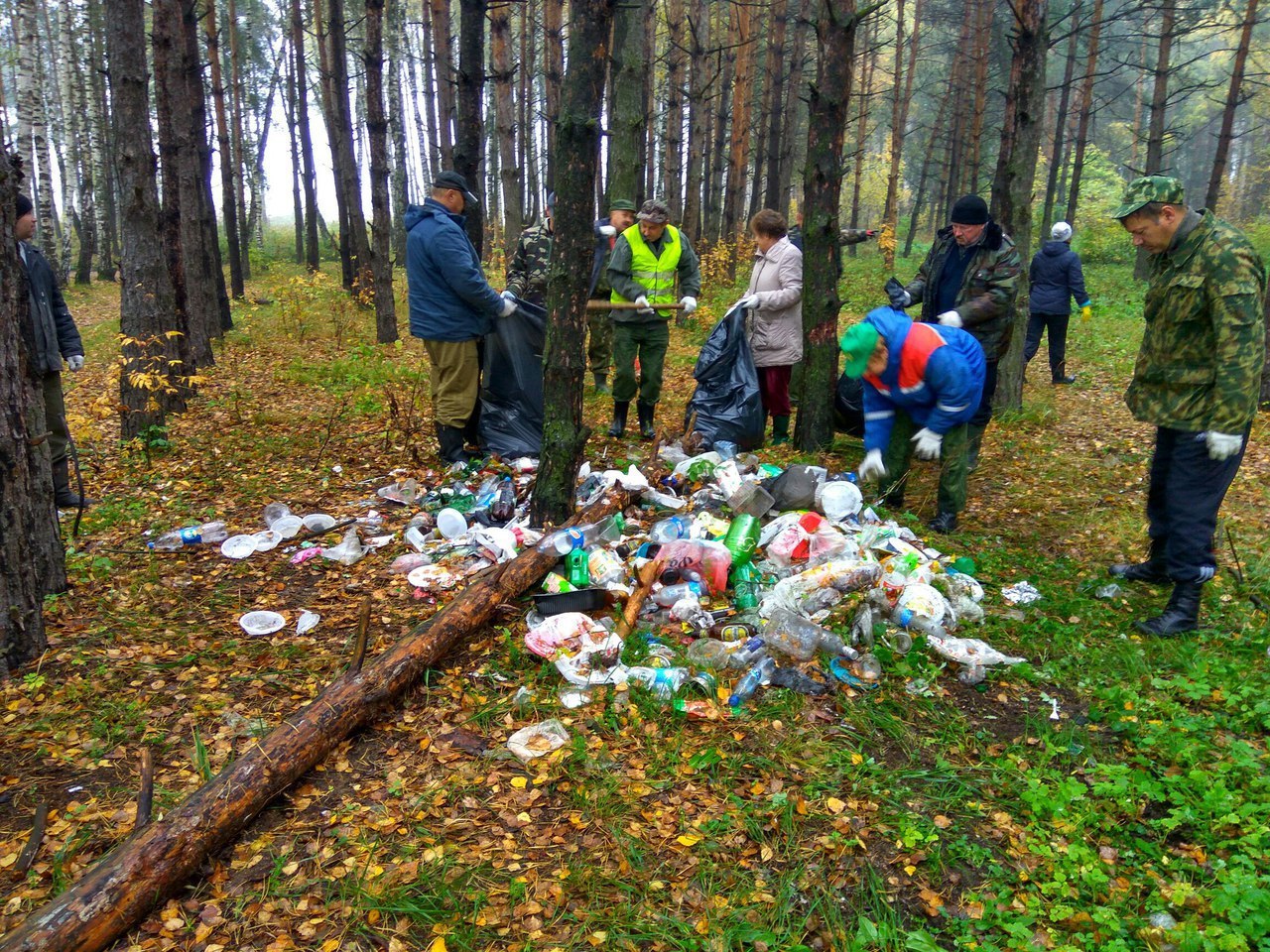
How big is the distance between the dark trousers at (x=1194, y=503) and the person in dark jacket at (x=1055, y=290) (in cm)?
555

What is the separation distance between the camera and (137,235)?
669 centimetres

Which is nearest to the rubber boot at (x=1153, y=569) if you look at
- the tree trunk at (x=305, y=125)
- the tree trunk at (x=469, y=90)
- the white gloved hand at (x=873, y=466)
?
the white gloved hand at (x=873, y=466)

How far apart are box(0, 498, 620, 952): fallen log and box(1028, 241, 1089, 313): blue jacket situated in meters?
8.13

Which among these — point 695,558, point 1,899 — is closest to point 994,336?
point 695,558

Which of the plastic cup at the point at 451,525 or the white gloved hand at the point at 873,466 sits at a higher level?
the white gloved hand at the point at 873,466

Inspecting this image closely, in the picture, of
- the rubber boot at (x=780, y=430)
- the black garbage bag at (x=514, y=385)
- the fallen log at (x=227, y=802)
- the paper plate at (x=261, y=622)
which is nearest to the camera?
the fallen log at (x=227, y=802)

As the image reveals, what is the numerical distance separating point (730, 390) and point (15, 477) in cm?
448

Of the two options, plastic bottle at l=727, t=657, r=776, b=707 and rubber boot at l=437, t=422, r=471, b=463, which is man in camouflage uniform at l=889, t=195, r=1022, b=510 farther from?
rubber boot at l=437, t=422, r=471, b=463

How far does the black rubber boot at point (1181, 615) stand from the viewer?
11.9ft

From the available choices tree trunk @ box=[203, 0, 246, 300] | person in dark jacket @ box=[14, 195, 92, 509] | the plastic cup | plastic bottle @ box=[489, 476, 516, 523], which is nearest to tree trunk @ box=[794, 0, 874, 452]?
plastic bottle @ box=[489, 476, 516, 523]

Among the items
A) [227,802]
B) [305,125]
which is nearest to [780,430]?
[227,802]

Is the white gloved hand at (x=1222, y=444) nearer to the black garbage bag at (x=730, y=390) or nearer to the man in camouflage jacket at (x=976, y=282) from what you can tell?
the man in camouflage jacket at (x=976, y=282)

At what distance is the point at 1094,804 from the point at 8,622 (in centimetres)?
438

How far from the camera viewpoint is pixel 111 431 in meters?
7.73
